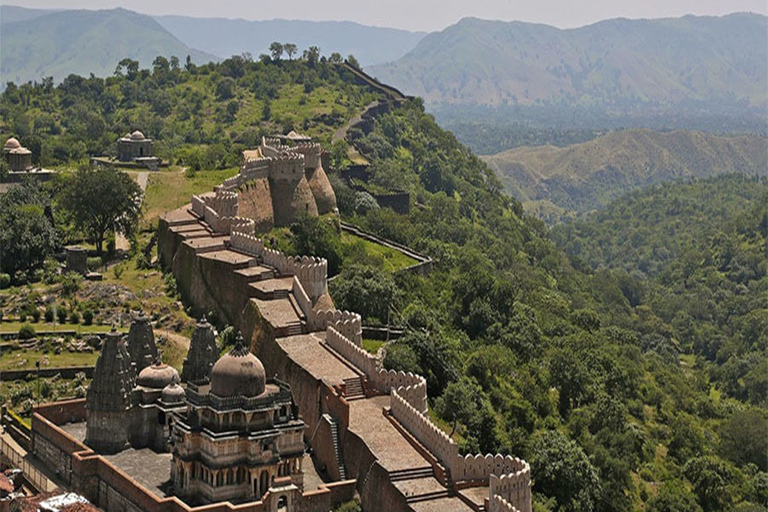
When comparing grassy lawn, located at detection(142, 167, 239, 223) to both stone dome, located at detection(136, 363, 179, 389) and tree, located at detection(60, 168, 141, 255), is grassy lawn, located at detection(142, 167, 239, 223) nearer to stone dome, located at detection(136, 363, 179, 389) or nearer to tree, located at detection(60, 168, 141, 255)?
tree, located at detection(60, 168, 141, 255)

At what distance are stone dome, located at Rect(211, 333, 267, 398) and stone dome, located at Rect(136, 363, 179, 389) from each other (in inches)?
185

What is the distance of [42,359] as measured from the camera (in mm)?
57656

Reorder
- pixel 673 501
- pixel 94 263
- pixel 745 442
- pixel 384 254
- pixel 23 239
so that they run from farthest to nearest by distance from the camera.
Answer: pixel 745 442
pixel 384 254
pixel 94 263
pixel 23 239
pixel 673 501

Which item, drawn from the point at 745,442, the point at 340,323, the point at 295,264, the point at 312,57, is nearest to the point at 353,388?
the point at 340,323

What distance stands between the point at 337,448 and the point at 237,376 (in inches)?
234

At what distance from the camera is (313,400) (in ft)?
165

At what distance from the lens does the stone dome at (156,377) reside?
157 feet

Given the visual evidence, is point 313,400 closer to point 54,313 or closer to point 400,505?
point 400,505

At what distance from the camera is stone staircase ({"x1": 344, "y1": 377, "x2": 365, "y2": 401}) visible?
49781mm

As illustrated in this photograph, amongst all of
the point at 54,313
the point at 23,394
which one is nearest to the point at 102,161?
Answer: the point at 54,313

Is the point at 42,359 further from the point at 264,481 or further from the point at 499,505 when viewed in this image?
the point at 499,505

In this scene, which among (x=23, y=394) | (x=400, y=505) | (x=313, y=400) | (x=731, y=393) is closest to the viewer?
(x=400, y=505)

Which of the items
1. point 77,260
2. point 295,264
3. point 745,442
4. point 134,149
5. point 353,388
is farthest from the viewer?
point 134,149

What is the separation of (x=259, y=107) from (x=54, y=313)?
3278 inches
